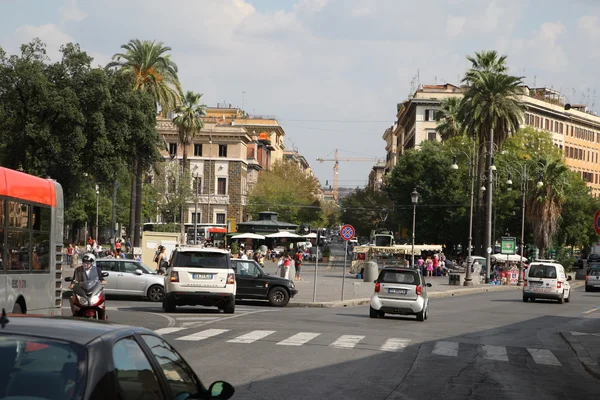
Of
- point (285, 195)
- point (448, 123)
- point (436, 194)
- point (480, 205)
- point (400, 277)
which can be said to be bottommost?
point (400, 277)

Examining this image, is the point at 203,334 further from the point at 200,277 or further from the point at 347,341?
the point at 200,277

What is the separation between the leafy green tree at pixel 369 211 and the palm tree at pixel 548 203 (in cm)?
4678

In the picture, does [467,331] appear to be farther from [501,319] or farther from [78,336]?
[78,336]

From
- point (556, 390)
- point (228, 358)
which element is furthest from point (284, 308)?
point (556, 390)

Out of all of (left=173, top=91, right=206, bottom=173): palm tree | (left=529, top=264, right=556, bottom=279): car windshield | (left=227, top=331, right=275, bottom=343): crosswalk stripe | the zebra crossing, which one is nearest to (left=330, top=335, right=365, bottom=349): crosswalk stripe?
the zebra crossing

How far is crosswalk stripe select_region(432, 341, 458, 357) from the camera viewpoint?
1865 cm

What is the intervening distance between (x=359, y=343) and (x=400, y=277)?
8.71 m

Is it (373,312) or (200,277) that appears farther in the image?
(373,312)

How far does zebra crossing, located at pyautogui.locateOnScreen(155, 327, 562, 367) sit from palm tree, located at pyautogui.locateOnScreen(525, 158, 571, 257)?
187 feet

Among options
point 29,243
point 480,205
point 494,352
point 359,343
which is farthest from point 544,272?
point 29,243

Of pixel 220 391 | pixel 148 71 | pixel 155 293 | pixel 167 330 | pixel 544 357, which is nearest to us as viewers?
pixel 220 391

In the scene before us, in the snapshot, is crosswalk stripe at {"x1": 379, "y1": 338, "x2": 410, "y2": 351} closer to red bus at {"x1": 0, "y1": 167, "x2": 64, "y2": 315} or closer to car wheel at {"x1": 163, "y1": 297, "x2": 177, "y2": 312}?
red bus at {"x1": 0, "y1": 167, "x2": 64, "y2": 315}

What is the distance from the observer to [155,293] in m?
33.5

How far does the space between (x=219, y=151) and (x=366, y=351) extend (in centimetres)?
10470
